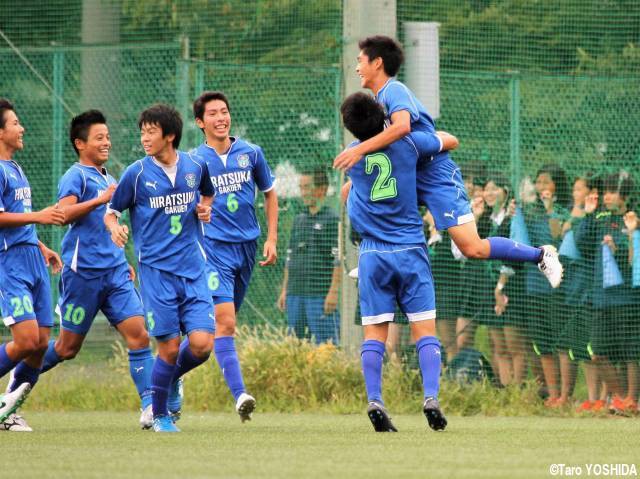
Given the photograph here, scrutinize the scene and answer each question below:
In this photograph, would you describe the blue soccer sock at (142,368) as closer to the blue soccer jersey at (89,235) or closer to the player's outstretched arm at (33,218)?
the blue soccer jersey at (89,235)

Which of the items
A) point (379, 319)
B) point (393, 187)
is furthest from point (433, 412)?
point (393, 187)

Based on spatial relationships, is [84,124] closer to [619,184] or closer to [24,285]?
[24,285]

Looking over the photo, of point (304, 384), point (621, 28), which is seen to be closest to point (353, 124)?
point (304, 384)

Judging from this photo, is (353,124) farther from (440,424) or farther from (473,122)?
(473,122)

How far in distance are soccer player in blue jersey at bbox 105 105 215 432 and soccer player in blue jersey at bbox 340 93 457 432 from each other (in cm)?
105

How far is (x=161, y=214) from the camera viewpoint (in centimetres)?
885

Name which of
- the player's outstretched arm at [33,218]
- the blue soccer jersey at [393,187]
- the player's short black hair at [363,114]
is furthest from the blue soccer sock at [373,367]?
the player's outstretched arm at [33,218]

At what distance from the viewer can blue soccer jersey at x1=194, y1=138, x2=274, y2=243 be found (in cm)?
990

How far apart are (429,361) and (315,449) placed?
4.16 feet

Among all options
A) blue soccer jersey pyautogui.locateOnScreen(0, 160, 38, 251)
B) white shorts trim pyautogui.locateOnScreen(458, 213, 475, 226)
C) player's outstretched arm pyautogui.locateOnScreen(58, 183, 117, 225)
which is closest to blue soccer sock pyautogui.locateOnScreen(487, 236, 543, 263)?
white shorts trim pyautogui.locateOnScreen(458, 213, 475, 226)

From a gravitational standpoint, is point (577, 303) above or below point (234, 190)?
below

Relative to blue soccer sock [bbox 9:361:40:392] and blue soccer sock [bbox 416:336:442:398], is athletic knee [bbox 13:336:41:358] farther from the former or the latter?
blue soccer sock [bbox 416:336:442:398]

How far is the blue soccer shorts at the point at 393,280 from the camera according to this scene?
8648 millimetres

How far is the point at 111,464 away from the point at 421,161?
306cm
